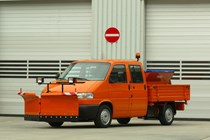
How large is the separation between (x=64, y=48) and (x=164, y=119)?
19.5ft

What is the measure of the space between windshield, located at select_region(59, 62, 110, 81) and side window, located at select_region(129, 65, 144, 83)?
879mm

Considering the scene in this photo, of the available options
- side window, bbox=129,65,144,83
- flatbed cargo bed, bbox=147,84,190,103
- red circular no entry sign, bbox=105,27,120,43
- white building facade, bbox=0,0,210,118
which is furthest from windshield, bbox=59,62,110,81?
white building facade, bbox=0,0,210,118

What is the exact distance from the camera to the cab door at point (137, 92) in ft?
65.5

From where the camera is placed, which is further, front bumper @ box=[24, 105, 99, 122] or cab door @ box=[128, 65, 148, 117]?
cab door @ box=[128, 65, 148, 117]

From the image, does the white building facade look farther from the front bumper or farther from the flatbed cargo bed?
the front bumper

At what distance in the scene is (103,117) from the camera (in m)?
18.8

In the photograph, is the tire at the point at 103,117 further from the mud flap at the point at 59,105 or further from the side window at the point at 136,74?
the side window at the point at 136,74

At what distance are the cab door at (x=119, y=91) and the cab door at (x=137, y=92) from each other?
0.63 ft

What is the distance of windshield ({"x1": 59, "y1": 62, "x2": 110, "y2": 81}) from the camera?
63.3ft

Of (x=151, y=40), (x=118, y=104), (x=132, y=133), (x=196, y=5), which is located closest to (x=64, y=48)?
(x=151, y=40)

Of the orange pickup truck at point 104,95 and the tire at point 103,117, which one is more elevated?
the orange pickup truck at point 104,95

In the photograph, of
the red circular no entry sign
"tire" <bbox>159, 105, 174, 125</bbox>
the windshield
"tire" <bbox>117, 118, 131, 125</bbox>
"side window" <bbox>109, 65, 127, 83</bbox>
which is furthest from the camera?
the red circular no entry sign

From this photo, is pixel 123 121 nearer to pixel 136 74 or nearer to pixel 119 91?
pixel 136 74

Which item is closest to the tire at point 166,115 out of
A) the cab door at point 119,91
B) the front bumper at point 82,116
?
the cab door at point 119,91
